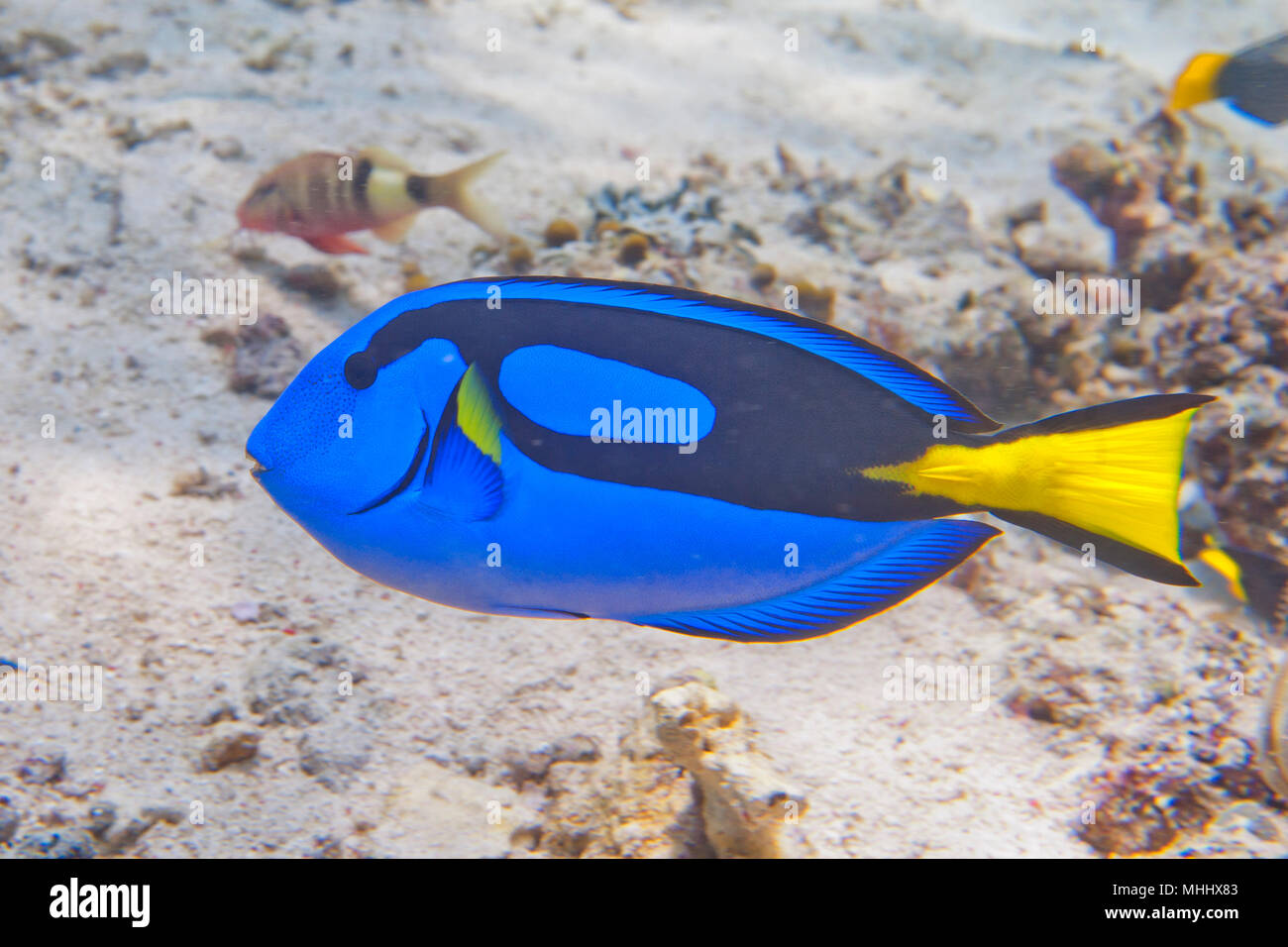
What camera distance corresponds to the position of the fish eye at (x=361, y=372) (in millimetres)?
1208

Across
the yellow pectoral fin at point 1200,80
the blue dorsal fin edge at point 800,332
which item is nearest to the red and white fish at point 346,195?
the blue dorsal fin edge at point 800,332

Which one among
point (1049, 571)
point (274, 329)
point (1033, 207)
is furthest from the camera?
point (1033, 207)

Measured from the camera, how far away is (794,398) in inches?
45.1

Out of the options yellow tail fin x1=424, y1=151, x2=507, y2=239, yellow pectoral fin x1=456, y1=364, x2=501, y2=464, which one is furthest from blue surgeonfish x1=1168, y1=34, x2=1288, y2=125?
yellow pectoral fin x1=456, y1=364, x2=501, y2=464

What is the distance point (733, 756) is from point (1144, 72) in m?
7.37

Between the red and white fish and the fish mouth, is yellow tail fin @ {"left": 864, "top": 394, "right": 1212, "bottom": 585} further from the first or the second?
the red and white fish

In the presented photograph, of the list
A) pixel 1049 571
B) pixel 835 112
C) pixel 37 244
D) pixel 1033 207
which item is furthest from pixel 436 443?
pixel 835 112

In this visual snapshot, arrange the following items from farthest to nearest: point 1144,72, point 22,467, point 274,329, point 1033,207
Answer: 1. point 1144,72
2. point 1033,207
3. point 274,329
4. point 22,467

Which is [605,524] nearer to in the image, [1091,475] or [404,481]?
[404,481]

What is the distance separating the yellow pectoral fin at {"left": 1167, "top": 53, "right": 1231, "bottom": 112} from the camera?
13.1ft

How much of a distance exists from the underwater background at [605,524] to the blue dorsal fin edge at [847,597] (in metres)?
0.65

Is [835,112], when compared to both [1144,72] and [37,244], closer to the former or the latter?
[1144,72]

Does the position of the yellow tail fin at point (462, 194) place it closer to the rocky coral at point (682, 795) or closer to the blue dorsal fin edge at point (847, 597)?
the rocky coral at point (682, 795)

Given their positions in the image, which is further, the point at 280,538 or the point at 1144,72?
the point at 1144,72
